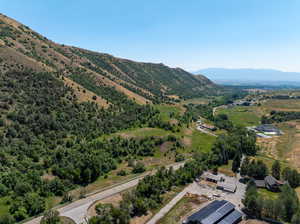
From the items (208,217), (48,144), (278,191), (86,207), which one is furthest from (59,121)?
(278,191)

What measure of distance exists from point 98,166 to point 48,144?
19926 mm

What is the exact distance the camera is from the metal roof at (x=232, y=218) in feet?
131

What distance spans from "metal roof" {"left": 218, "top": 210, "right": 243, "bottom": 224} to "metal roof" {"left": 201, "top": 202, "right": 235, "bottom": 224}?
623 millimetres

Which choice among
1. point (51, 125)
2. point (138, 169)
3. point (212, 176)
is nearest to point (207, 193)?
point (212, 176)

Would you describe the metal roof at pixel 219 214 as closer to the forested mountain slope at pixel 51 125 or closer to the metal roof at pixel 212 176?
the metal roof at pixel 212 176

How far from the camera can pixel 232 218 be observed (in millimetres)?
41000

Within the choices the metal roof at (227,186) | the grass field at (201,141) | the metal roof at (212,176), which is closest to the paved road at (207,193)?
the metal roof at (227,186)

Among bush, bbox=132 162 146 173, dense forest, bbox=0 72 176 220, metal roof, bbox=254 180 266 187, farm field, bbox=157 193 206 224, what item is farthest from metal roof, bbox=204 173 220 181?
dense forest, bbox=0 72 176 220

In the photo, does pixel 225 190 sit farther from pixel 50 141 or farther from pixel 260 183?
pixel 50 141

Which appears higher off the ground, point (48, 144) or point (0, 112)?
point (0, 112)

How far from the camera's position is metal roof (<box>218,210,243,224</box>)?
131 feet

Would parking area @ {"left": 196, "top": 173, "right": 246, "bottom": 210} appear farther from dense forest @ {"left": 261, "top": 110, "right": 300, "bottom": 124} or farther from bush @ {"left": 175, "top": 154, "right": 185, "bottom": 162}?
dense forest @ {"left": 261, "top": 110, "right": 300, "bottom": 124}

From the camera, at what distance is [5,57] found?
95.4m

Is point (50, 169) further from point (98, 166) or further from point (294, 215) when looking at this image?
point (294, 215)
